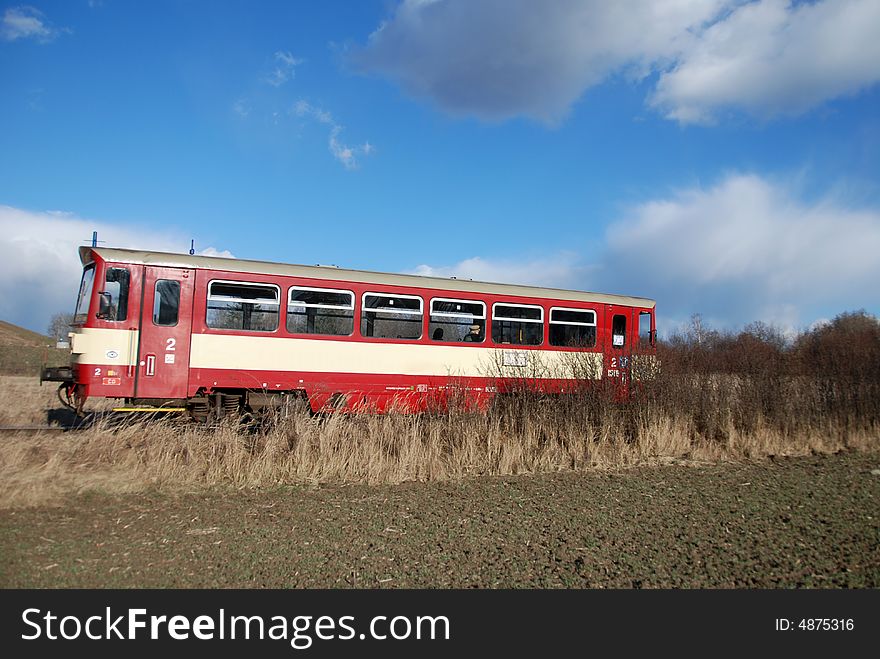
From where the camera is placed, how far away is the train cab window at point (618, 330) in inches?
545

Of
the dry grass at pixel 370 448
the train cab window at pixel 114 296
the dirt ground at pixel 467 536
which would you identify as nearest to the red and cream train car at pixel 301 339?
the train cab window at pixel 114 296

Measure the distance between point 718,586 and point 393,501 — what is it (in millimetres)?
3490

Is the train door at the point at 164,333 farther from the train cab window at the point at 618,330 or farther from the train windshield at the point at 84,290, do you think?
the train cab window at the point at 618,330

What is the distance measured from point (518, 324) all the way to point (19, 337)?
3609 centimetres

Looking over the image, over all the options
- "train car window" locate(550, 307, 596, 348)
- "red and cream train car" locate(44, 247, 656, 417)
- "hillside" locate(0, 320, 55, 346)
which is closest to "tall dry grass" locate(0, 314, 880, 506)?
"red and cream train car" locate(44, 247, 656, 417)

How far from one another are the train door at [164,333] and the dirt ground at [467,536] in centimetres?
408

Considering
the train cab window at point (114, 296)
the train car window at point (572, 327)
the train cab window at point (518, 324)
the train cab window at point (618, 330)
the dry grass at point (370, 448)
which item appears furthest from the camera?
the train cab window at point (618, 330)

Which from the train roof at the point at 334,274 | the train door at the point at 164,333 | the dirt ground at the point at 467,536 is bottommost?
the dirt ground at the point at 467,536

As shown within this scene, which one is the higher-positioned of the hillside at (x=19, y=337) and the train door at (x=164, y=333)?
the hillside at (x=19, y=337)

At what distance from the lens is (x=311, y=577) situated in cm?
429

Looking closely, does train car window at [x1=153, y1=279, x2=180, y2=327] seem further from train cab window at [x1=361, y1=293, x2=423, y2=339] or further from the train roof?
train cab window at [x1=361, y1=293, x2=423, y2=339]

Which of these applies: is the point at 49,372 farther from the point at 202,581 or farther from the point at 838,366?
the point at 838,366

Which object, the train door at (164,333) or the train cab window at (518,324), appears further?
the train cab window at (518,324)
